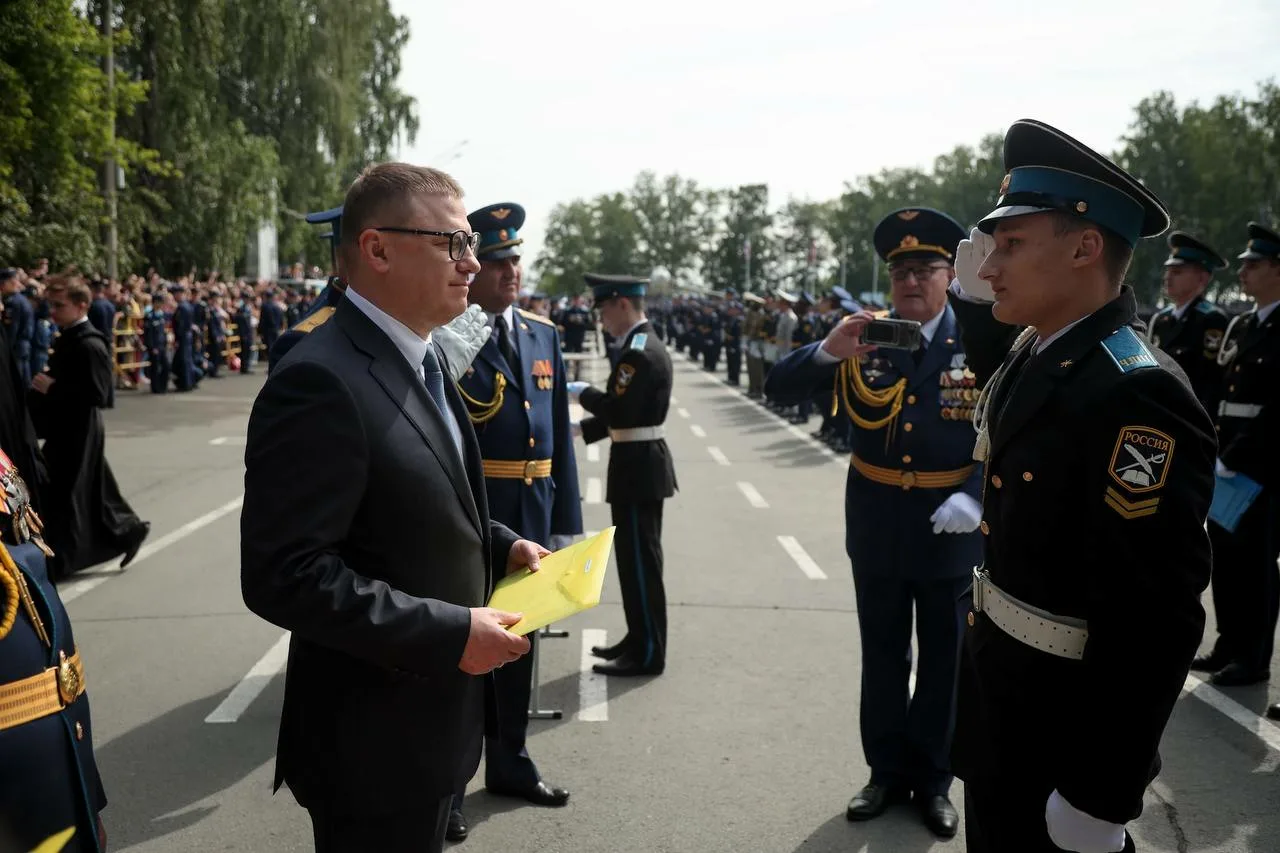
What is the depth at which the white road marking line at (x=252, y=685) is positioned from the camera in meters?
5.28

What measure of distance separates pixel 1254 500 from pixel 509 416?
3.87 meters

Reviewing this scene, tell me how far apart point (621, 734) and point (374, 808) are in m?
2.87

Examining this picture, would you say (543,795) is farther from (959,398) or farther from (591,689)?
(959,398)

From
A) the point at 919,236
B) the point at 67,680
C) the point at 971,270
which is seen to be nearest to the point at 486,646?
the point at 67,680

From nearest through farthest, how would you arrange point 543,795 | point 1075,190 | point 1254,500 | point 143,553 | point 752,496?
point 1075,190 → point 543,795 → point 1254,500 → point 143,553 → point 752,496

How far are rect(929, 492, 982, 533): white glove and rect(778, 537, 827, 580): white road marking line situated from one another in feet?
13.7

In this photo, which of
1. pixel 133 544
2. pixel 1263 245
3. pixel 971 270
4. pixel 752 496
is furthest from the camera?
pixel 752 496

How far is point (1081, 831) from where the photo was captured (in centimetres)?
229

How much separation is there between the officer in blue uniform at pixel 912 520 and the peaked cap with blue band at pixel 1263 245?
2688 millimetres

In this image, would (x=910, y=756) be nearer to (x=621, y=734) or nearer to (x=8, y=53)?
(x=621, y=734)

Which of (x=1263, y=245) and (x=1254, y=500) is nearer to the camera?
(x=1254, y=500)

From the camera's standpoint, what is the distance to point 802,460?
15.1 m

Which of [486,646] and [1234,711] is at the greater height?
[486,646]

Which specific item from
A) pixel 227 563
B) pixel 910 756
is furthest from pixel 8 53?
pixel 910 756
